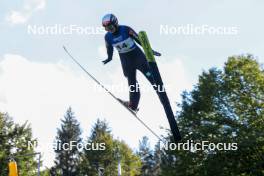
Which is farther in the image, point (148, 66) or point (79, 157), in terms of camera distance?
point (79, 157)

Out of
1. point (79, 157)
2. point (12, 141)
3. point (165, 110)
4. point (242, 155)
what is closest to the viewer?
point (165, 110)

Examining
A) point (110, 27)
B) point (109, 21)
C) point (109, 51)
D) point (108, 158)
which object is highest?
point (109, 21)

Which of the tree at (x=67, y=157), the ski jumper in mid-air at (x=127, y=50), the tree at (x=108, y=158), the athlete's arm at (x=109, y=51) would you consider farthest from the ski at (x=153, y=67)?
the tree at (x=67, y=157)

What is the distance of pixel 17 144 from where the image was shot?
48.3 meters

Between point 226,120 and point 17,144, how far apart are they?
28.5 m

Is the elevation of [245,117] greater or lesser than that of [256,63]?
lesser

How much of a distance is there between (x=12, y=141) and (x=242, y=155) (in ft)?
99.1

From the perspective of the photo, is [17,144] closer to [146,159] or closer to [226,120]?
[226,120]

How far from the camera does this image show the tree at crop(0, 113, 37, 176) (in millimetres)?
46600

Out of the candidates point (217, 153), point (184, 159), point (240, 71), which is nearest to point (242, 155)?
point (217, 153)

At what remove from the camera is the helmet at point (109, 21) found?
10.7 metres

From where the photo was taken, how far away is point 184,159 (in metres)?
29.1

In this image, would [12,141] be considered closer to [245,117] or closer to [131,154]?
[131,154]

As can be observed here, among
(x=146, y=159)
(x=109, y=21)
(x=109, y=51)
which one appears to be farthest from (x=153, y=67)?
(x=146, y=159)
